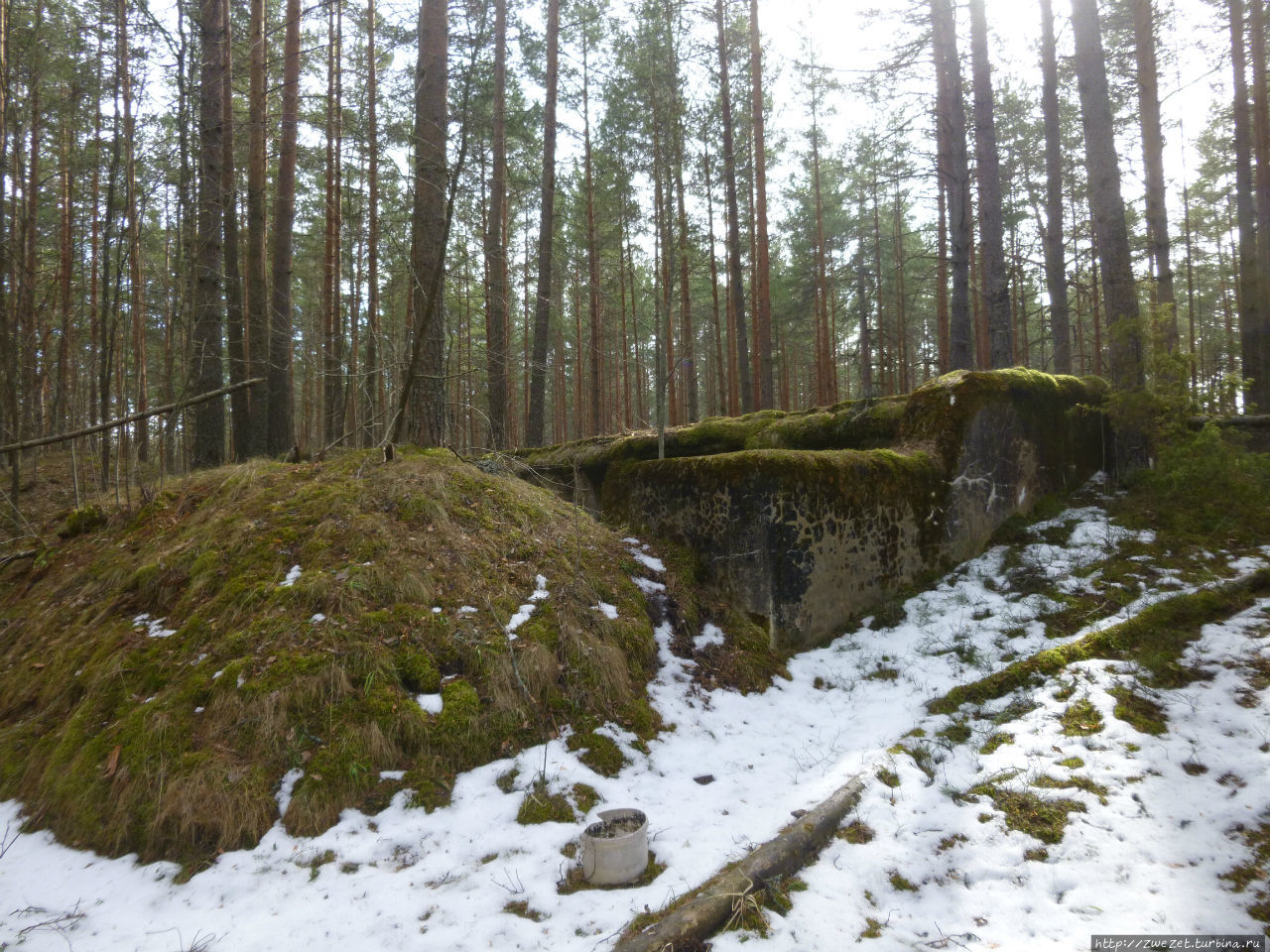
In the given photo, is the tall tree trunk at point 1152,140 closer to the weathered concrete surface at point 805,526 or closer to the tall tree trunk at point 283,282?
the weathered concrete surface at point 805,526

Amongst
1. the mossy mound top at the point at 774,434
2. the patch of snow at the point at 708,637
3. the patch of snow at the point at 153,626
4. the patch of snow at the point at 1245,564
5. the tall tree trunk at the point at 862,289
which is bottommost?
the patch of snow at the point at 708,637

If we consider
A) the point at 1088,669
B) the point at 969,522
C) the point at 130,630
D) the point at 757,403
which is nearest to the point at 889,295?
the point at 757,403

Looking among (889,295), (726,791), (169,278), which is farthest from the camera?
(889,295)

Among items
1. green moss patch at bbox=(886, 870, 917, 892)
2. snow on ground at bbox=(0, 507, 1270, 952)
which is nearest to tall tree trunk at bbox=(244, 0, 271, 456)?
snow on ground at bbox=(0, 507, 1270, 952)

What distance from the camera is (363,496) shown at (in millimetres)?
4797

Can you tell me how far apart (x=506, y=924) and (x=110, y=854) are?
1.91 metres

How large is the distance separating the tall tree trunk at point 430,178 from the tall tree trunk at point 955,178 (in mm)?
7992

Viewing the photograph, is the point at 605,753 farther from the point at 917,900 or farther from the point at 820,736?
the point at 917,900

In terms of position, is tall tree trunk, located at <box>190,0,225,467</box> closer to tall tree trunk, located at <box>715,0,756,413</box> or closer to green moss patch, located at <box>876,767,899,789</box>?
green moss patch, located at <box>876,767,899,789</box>

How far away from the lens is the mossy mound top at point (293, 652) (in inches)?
114

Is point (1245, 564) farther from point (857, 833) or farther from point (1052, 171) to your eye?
point (1052, 171)

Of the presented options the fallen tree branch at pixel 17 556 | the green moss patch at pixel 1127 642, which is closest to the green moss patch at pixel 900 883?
the green moss patch at pixel 1127 642

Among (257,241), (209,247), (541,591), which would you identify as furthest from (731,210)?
(541,591)

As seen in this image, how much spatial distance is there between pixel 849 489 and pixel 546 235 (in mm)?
8731
